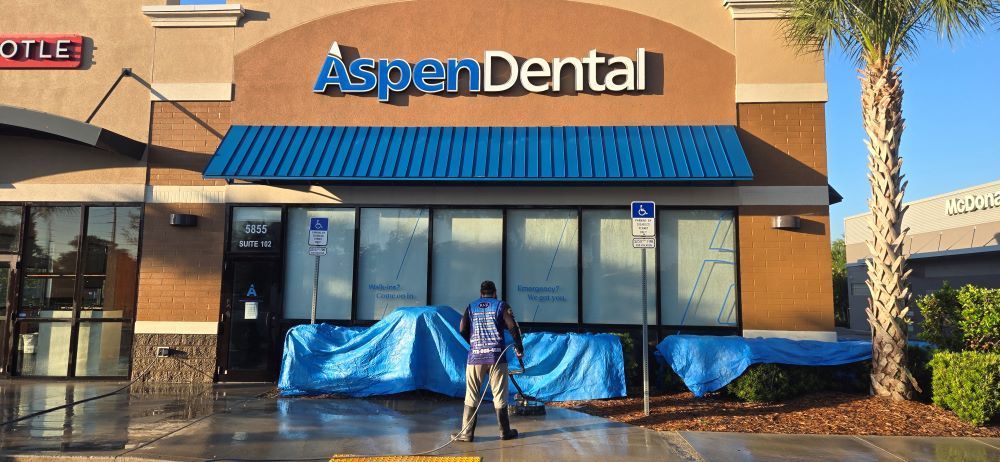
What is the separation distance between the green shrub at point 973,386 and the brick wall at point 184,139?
11806 mm

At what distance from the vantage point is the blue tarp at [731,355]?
31.5 ft

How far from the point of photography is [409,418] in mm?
8602

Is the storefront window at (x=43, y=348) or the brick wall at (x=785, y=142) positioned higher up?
the brick wall at (x=785, y=142)

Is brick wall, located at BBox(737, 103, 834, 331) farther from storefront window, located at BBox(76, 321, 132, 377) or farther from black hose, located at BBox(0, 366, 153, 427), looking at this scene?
storefront window, located at BBox(76, 321, 132, 377)

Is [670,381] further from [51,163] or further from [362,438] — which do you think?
[51,163]

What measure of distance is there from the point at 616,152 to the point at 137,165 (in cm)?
870

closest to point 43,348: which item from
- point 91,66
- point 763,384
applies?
point 91,66

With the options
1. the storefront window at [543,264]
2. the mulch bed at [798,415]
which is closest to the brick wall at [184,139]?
the storefront window at [543,264]

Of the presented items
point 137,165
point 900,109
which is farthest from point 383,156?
point 900,109

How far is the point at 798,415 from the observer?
8.68 m

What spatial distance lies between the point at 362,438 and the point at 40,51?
10.5m

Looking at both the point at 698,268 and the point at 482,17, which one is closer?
the point at 698,268

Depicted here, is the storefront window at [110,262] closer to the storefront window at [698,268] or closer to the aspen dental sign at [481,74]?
the aspen dental sign at [481,74]

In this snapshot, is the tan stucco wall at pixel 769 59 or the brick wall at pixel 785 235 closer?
the brick wall at pixel 785 235
